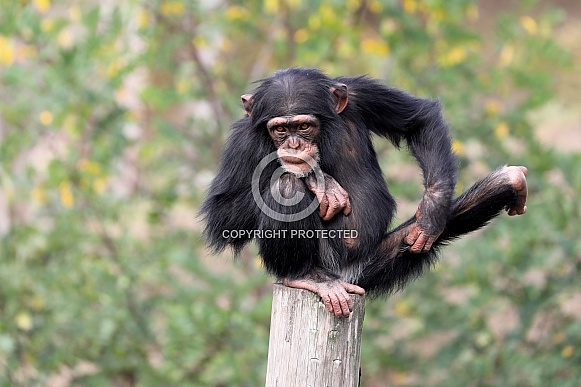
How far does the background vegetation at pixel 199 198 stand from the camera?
6.36m

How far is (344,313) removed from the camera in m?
3.31

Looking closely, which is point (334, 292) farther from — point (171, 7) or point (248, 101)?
point (171, 7)

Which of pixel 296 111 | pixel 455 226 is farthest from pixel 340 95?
pixel 455 226

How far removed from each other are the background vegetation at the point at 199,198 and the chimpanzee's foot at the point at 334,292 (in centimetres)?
294

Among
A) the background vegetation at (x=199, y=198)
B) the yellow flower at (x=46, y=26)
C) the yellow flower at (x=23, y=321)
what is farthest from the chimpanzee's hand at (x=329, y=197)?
the yellow flower at (x=23, y=321)

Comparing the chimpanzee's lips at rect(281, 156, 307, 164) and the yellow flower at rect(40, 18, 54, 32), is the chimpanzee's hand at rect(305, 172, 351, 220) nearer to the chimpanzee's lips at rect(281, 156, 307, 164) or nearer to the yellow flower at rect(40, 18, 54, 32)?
the chimpanzee's lips at rect(281, 156, 307, 164)

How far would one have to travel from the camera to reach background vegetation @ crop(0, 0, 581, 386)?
20.9ft

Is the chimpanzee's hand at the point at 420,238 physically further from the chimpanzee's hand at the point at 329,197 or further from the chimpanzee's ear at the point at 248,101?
the chimpanzee's ear at the point at 248,101

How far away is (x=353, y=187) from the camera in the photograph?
13.0 feet

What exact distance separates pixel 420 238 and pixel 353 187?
18.0 inches

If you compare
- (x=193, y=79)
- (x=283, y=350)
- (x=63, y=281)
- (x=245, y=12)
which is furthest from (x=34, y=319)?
(x=283, y=350)

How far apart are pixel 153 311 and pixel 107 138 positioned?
1.89m

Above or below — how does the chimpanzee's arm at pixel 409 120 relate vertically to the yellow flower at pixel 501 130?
below

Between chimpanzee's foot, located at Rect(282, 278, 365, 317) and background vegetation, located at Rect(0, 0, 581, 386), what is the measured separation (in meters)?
2.94
